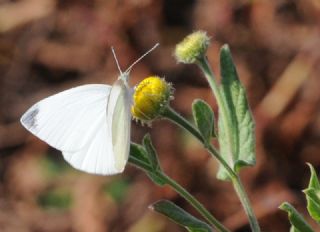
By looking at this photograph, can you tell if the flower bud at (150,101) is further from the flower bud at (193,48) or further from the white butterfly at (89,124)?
the flower bud at (193,48)

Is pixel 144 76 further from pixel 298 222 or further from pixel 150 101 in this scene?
pixel 298 222

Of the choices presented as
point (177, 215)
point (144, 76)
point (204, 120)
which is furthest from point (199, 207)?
point (144, 76)

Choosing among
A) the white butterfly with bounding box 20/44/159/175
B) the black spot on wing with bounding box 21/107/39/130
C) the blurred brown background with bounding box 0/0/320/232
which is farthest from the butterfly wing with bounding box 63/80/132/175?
the blurred brown background with bounding box 0/0/320/232

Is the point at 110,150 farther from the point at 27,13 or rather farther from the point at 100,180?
the point at 27,13

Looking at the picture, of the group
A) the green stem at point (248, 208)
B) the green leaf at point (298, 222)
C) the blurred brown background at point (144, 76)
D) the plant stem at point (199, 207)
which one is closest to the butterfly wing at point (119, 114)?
the plant stem at point (199, 207)

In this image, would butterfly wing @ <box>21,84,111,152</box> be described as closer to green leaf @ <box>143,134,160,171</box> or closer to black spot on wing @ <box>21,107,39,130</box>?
black spot on wing @ <box>21,107,39,130</box>
